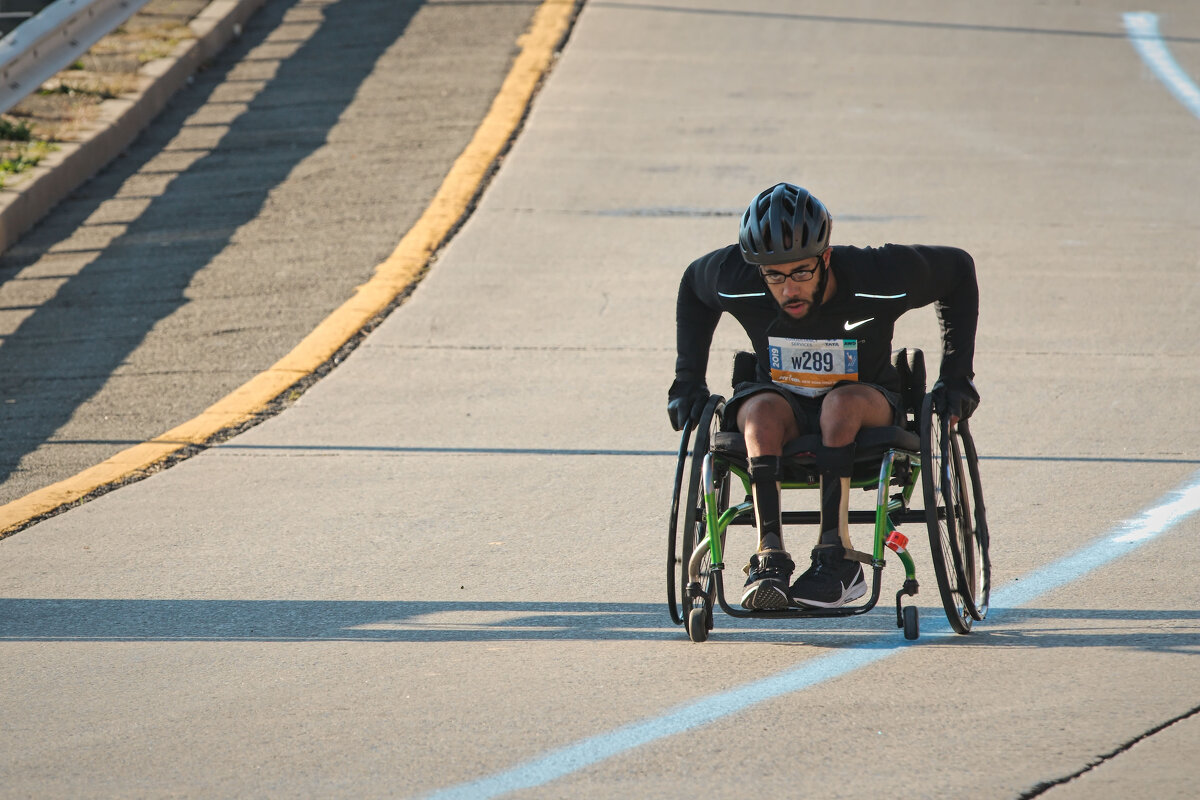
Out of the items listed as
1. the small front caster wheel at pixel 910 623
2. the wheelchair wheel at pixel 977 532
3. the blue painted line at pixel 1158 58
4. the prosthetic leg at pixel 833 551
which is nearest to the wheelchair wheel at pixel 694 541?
the prosthetic leg at pixel 833 551

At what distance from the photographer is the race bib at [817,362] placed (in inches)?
199

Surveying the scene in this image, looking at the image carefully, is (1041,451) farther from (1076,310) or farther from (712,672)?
(712,672)

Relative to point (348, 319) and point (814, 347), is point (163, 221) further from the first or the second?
point (814, 347)

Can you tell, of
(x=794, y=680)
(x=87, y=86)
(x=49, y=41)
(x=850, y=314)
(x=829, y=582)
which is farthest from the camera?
Answer: (x=87, y=86)

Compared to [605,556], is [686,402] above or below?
above

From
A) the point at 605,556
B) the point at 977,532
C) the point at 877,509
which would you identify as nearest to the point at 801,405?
the point at 877,509

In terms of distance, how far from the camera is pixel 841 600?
4820mm

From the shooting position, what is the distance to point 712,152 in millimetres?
12328

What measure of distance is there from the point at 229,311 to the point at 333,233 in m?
1.54

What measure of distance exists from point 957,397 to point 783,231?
741 millimetres

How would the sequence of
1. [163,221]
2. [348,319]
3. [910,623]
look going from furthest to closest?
[163,221] < [348,319] < [910,623]

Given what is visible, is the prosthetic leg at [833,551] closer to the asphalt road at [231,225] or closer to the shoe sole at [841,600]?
the shoe sole at [841,600]

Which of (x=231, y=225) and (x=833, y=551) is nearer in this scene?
(x=833, y=551)

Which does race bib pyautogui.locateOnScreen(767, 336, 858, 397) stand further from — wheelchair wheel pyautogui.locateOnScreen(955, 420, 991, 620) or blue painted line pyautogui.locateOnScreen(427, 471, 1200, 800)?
blue painted line pyautogui.locateOnScreen(427, 471, 1200, 800)
